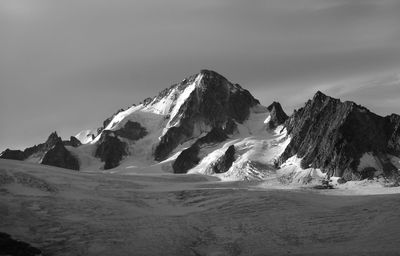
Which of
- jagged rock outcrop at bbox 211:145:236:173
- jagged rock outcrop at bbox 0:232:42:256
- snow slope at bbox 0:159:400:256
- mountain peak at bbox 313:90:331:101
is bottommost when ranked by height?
jagged rock outcrop at bbox 0:232:42:256

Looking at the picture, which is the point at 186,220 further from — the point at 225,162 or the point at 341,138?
the point at 225,162

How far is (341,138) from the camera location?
530ft

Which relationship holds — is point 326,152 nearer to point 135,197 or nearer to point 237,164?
point 237,164

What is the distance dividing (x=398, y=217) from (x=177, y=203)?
108 ft

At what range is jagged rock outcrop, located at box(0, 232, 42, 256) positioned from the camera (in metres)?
64.9

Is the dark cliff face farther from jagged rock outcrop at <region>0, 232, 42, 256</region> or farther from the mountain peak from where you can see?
jagged rock outcrop at <region>0, 232, 42, 256</region>

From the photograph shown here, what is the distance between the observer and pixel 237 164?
174875 millimetres

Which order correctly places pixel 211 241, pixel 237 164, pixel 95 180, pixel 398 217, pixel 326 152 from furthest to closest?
pixel 237 164
pixel 326 152
pixel 95 180
pixel 398 217
pixel 211 241

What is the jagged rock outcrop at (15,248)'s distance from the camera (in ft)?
213

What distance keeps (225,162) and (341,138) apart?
34948 millimetres

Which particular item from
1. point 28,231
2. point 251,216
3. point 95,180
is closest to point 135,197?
point 95,180

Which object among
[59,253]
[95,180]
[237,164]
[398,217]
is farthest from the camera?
[237,164]

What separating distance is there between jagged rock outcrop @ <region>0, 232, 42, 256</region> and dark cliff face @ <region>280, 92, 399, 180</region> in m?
89.7

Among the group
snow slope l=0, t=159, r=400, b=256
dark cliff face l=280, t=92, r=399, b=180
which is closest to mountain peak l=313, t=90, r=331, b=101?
dark cliff face l=280, t=92, r=399, b=180
